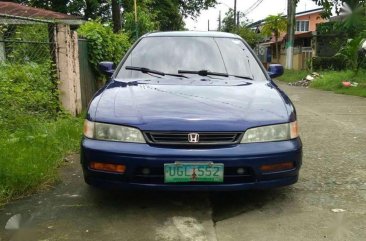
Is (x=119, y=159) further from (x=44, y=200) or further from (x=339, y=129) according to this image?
(x=339, y=129)

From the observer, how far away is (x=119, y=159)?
3.24 m

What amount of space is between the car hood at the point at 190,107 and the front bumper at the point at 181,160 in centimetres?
17

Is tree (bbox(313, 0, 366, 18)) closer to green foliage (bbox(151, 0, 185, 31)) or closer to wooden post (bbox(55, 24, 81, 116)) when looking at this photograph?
wooden post (bbox(55, 24, 81, 116))

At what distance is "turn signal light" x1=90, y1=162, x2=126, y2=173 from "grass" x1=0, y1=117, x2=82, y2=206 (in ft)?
3.12

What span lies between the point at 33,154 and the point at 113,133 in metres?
1.53

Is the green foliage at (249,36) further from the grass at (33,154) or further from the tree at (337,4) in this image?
the grass at (33,154)

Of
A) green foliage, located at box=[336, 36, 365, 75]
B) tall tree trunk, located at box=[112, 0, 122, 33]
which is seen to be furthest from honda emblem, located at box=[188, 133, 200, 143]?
green foliage, located at box=[336, 36, 365, 75]

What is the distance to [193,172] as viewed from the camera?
320 cm

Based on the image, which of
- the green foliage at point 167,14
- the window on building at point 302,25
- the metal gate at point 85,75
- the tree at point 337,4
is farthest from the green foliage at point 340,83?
the window on building at point 302,25

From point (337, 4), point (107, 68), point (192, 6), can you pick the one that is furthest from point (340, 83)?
point (192, 6)

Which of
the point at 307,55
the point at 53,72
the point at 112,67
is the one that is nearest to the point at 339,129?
the point at 112,67

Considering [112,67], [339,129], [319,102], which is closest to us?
[112,67]

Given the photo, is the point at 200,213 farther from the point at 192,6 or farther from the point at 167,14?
the point at 192,6

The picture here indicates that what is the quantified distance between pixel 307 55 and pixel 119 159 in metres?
28.6
